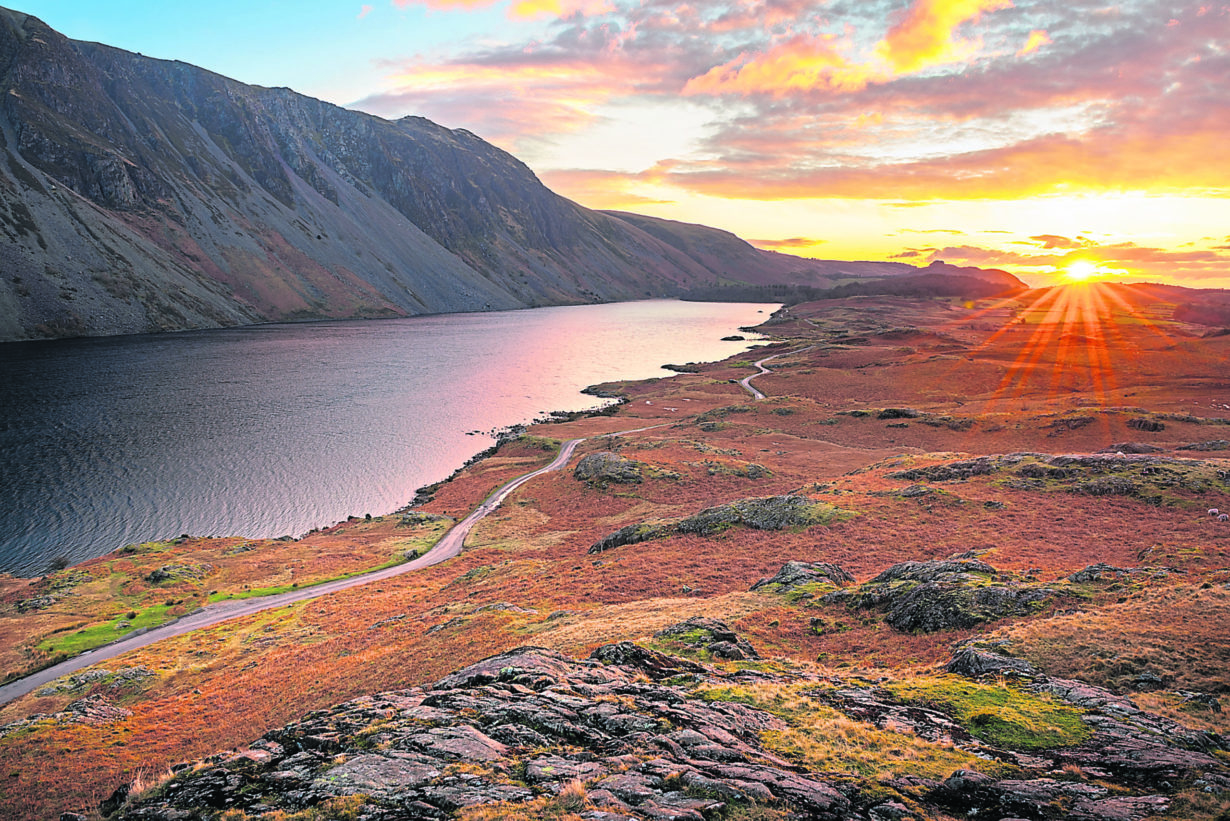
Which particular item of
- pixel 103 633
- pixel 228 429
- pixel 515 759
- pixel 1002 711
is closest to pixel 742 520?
pixel 1002 711

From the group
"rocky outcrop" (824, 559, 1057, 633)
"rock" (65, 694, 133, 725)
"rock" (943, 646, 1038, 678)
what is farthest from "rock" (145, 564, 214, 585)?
"rock" (943, 646, 1038, 678)

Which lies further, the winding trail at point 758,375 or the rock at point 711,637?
the winding trail at point 758,375

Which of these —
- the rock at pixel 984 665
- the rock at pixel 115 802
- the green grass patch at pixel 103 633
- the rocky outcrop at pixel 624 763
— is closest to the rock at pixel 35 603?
the green grass patch at pixel 103 633

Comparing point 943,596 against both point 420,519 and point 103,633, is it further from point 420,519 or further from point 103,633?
point 103,633

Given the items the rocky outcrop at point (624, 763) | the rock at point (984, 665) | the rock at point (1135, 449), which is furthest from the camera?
the rock at point (1135, 449)

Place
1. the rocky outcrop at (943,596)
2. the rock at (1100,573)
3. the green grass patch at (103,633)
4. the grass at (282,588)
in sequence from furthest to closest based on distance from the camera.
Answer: the grass at (282,588)
the green grass patch at (103,633)
the rock at (1100,573)
the rocky outcrop at (943,596)

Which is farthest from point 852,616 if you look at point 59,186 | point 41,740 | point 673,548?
point 59,186

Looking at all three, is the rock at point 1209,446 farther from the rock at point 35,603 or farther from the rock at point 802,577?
the rock at point 35,603

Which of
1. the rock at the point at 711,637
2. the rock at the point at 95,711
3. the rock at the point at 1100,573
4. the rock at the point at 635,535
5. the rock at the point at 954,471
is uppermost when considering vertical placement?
the rock at the point at 1100,573
